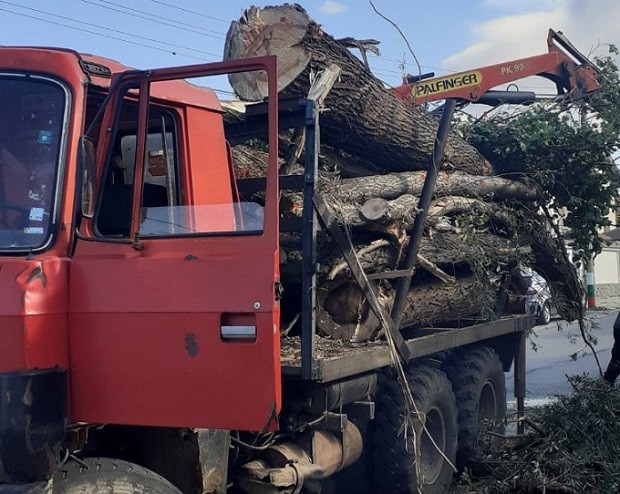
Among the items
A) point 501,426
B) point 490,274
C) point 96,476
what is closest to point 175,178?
point 96,476

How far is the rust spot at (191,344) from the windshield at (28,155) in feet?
2.42

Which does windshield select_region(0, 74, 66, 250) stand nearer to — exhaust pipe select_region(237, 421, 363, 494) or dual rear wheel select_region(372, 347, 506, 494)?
exhaust pipe select_region(237, 421, 363, 494)

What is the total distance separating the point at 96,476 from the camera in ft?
11.9

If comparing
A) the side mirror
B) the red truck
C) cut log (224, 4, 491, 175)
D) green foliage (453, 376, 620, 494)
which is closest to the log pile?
cut log (224, 4, 491, 175)

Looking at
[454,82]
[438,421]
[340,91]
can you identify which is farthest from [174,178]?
[454,82]

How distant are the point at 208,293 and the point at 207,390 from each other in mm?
407

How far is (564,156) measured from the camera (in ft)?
25.1

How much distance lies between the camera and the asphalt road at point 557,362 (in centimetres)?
1047

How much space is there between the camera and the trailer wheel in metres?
3.52

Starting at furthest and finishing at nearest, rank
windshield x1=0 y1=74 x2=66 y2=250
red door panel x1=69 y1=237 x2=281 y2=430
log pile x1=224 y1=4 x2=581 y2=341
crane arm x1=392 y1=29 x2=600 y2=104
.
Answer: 1. crane arm x1=392 y1=29 x2=600 y2=104
2. log pile x1=224 y1=4 x2=581 y2=341
3. windshield x1=0 y1=74 x2=66 y2=250
4. red door panel x1=69 y1=237 x2=281 y2=430

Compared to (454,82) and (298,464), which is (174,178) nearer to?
(298,464)

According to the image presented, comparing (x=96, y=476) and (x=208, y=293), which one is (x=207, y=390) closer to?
Result: (x=208, y=293)

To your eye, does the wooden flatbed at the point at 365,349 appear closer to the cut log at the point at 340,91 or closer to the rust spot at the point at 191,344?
the rust spot at the point at 191,344

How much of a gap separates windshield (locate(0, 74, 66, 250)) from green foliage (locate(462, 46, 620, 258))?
4.86 m
